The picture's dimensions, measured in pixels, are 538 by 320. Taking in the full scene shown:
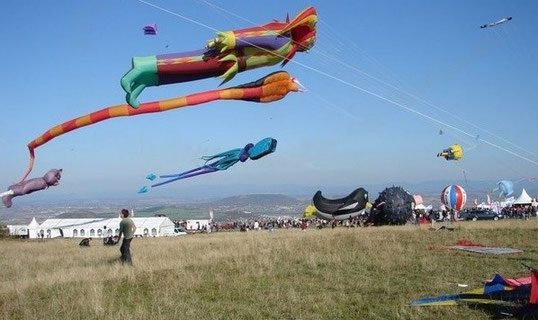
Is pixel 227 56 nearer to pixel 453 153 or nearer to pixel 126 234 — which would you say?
pixel 126 234

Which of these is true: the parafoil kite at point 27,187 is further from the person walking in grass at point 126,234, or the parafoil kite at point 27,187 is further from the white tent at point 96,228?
the white tent at point 96,228

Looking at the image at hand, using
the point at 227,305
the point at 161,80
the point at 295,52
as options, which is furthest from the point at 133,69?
the point at 227,305

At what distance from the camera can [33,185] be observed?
2127cm

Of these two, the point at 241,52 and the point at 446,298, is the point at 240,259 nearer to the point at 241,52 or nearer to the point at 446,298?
the point at 241,52

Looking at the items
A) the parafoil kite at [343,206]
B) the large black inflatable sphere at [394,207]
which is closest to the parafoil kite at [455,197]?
the parafoil kite at [343,206]

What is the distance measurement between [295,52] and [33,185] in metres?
12.9

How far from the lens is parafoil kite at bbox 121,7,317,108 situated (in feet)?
46.1

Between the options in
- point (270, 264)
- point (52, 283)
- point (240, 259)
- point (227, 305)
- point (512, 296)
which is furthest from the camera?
point (240, 259)

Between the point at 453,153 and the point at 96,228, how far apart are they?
53.1 m

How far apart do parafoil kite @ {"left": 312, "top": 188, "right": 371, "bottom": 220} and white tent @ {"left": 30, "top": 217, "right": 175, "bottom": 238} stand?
85.5 ft

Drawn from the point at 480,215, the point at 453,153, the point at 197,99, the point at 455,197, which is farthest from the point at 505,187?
the point at 197,99

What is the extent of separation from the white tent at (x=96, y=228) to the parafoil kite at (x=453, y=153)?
42.1 metres

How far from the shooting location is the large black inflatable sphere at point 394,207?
3456cm

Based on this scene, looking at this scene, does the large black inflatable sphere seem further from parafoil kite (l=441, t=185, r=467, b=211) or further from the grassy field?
the grassy field
